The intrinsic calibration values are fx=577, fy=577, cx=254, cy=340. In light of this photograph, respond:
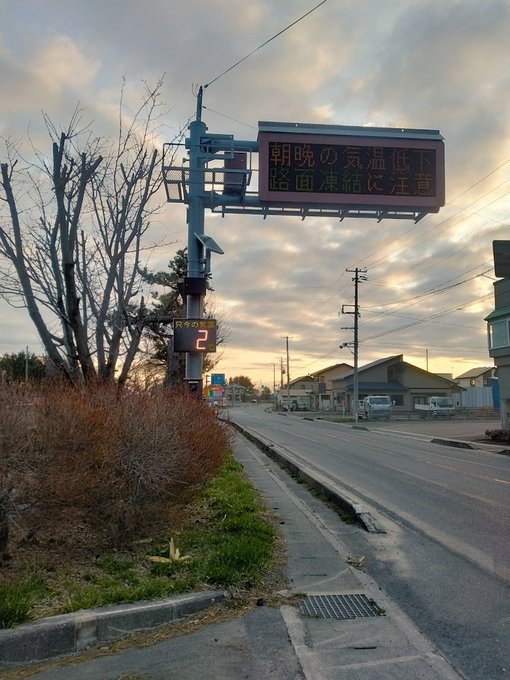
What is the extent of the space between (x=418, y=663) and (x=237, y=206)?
462 inches

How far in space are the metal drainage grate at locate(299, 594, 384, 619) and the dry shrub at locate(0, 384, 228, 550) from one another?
81.1 inches

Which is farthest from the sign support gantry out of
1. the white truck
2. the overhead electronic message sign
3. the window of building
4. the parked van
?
the white truck

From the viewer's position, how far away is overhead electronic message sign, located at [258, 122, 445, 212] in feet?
43.7

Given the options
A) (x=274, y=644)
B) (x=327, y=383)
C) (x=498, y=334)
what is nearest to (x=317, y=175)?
(x=274, y=644)

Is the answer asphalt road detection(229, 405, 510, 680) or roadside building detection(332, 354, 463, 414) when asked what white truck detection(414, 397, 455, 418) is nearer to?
roadside building detection(332, 354, 463, 414)

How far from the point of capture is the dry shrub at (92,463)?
472 cm

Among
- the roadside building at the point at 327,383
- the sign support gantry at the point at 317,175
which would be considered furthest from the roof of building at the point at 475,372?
the sign support gantry at the point at 317,175

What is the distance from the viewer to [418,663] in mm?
3834

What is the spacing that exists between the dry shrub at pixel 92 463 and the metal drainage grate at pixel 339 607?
81.1 inches

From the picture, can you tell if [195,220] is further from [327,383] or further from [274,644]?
[327,383]

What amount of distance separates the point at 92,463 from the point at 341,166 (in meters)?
10.2

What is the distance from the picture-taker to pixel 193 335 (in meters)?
12.1

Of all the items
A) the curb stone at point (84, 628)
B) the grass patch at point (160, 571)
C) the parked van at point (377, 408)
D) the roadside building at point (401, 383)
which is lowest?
the curb stone at point (84, 628)

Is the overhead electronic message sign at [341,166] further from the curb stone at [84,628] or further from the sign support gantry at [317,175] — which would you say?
the curb stone at [84,628]
